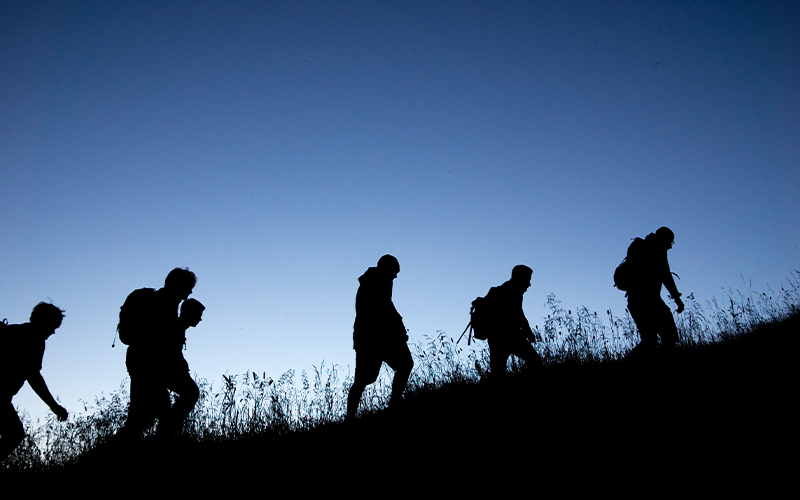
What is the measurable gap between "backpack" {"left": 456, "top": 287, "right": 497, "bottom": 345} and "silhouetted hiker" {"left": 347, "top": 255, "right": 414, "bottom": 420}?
Answer: 94 centimetres

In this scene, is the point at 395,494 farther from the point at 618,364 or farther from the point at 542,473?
the point at 618,364

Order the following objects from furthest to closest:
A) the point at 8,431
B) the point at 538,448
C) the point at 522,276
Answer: the point at 522,276 → the point at 8,431 → the point at 538,448

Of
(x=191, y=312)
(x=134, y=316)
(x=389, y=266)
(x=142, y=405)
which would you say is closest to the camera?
(x=142, y=405)

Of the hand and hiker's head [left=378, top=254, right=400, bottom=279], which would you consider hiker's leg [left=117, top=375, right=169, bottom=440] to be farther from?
hiker's head [left=378, top=254, right=400, bottom=279]

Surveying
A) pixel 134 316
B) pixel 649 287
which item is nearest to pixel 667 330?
pixel 649 287

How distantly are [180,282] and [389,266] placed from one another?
6.09 feet

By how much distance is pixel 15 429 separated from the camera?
3.56 metres

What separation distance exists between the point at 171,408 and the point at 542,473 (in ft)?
9.50

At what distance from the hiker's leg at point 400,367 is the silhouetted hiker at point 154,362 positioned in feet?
5.49

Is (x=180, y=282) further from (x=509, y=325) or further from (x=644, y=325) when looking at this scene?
(x=644, y=325)

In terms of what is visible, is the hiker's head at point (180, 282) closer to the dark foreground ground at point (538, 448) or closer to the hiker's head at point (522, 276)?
the dark foreground ground at point (538, 448)

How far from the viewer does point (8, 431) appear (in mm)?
3518

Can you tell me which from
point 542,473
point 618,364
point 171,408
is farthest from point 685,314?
point 171,408

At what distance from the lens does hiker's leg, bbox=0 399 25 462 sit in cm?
349
